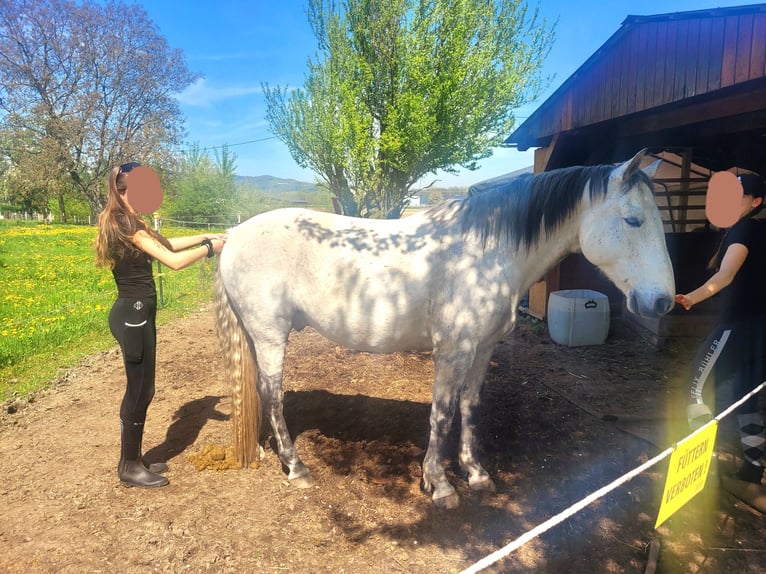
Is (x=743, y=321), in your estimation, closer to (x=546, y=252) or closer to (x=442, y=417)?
(x=546, y=252)

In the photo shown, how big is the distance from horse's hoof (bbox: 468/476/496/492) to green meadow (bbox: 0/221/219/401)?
9.92ft

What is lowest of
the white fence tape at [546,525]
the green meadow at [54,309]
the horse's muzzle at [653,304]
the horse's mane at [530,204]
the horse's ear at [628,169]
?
the green meadow at [54,309]

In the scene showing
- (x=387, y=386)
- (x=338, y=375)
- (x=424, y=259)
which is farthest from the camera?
(x=338, y=375)

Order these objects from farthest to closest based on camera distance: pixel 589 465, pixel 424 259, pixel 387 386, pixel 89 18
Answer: pixel 89 18
pixel 387 386
pixel 589 465
pixel 424 259

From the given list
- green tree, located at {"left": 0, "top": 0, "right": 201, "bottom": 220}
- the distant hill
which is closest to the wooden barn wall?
the distant hill

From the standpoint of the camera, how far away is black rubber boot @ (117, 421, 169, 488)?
9.64ft

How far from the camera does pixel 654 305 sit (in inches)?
92.6

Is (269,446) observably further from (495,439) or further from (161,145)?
(161,145)

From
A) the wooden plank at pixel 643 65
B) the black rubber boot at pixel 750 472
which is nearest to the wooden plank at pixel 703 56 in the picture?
the wooden plank at pixel 643 65

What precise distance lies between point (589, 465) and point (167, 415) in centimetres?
380

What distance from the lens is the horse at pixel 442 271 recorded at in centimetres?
248

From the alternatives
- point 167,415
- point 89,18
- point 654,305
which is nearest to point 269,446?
point 167,415

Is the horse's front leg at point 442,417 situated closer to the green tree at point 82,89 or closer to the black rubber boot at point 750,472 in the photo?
the black rubber boot at point 750,472

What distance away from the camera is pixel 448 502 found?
9.30 ft
